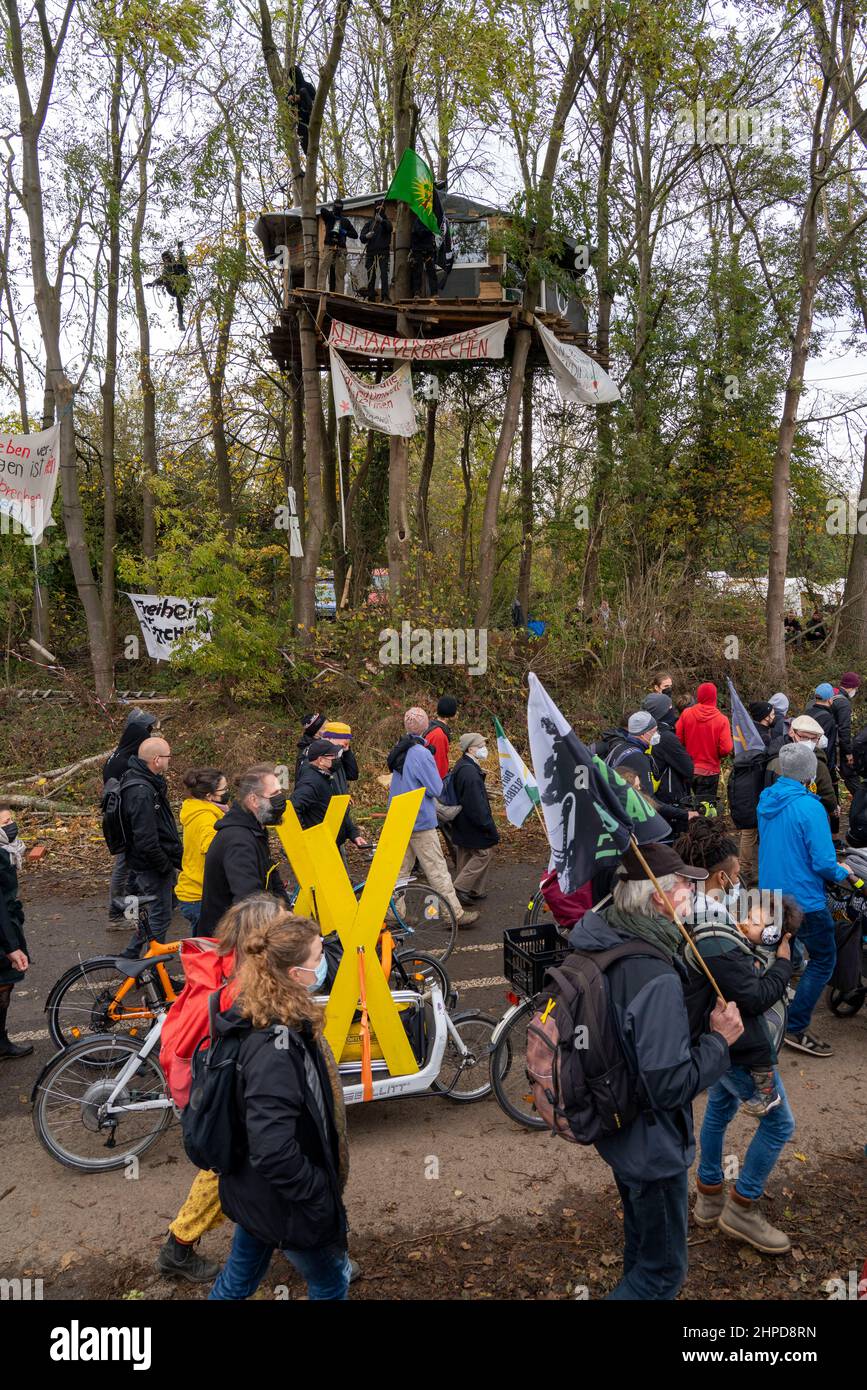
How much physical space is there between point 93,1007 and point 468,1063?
2.22 meters

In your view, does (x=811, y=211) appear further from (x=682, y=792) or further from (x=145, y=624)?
(x=145, y=624)

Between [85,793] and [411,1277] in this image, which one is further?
[85,793]

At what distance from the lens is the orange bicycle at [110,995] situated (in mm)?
4824

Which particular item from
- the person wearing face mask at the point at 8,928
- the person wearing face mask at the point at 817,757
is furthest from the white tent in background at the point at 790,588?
the person wearing face mask at the point at 8,928

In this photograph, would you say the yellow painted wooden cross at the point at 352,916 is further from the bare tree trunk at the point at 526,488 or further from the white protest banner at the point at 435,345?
the bare tree trunk at the point at 526,488

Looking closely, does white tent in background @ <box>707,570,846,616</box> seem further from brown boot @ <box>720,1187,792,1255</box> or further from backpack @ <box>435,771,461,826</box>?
brown boot @ <box>720,1187,792,1255</box>

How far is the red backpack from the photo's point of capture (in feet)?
11.0

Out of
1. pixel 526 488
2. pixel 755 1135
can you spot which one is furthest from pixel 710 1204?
pixel 526 488

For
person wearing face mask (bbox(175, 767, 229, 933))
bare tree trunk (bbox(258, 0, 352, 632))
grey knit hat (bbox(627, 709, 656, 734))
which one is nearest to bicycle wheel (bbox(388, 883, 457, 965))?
person wearing face mask (bbox(175, 767, 229, 933))

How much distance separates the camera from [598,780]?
3.64 meters

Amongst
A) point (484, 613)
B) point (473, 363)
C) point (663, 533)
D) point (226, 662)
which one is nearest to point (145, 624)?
point (226, 662)

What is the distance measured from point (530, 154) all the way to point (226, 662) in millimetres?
11809

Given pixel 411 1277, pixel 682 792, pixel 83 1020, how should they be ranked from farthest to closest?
pixel 682 792, pixel 83 1020, pixel 411 1277
